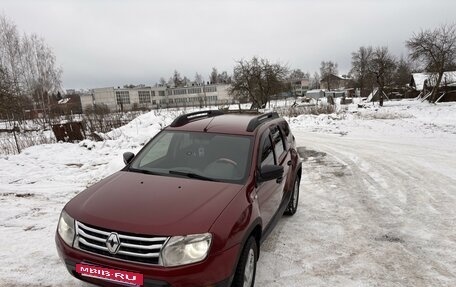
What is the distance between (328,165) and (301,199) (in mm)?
3313

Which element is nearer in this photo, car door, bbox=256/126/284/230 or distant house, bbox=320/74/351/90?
car door, bbox=256/126/284/230

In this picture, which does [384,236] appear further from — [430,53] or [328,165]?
[430,53]

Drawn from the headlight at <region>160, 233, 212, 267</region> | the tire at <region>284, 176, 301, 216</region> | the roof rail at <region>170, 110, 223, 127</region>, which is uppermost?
the roof rail at <region>170, 110, 223, 127</region>

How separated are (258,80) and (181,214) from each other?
30233 mm

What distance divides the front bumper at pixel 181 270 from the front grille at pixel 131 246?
0.04 meters

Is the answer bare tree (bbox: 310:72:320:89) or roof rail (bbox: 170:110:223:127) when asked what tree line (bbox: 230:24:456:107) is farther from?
bare tree (bbox: 310:72:320:89)

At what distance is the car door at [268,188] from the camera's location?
3.77m

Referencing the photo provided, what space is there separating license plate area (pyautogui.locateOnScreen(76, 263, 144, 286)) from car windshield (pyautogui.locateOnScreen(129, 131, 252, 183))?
1.30 metres

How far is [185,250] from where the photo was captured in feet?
8.54

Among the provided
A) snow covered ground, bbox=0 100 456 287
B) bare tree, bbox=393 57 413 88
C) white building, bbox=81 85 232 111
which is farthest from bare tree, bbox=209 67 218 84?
snow covered ground, bbox=0 100 456 287

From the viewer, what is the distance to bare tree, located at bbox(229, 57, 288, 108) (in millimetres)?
32062

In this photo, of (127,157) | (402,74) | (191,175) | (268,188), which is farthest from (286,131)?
(402,74)

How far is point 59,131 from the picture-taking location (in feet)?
45.7

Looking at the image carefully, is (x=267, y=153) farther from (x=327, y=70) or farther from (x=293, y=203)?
(x=327, y=70)
